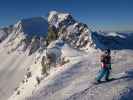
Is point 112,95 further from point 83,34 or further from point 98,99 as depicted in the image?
point 83,34

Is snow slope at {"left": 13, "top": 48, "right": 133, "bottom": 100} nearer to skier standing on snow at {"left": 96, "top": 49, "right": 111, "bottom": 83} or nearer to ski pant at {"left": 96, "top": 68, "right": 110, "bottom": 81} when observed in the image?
ski pant at {"left": 96, "top": 68, "right": 110, "bottom": 81}

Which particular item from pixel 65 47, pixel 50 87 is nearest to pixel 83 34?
pixel 65 47

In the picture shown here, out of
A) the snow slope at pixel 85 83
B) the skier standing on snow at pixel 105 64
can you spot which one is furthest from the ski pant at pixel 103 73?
the snow slope at pixel 85 83

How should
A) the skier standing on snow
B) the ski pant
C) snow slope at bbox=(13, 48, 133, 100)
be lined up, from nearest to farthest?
1. snow slope at bbox=(13, 48, 133, 100)
2. the skier standing on snow
3. the ski pant

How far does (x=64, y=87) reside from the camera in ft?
99.3

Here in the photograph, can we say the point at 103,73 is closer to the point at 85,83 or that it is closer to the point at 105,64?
the point at 105,64

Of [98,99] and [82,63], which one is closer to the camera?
[98,99]

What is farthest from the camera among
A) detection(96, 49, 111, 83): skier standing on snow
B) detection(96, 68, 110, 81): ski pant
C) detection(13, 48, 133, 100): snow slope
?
detection(96, 68, 110, 81): ski pant

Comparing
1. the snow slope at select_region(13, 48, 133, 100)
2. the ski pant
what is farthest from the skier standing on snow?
the snow slope at select_region(13, 48, 133, 100)

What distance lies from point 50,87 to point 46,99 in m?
3.42

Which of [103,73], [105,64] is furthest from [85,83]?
[105,64]

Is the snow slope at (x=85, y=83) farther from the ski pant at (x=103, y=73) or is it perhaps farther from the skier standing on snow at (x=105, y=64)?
the skier standing on snow at (x=105, y=64)

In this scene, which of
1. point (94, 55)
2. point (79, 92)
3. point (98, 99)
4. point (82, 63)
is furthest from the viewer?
point (94, 55)

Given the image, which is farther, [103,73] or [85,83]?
[85,83]
